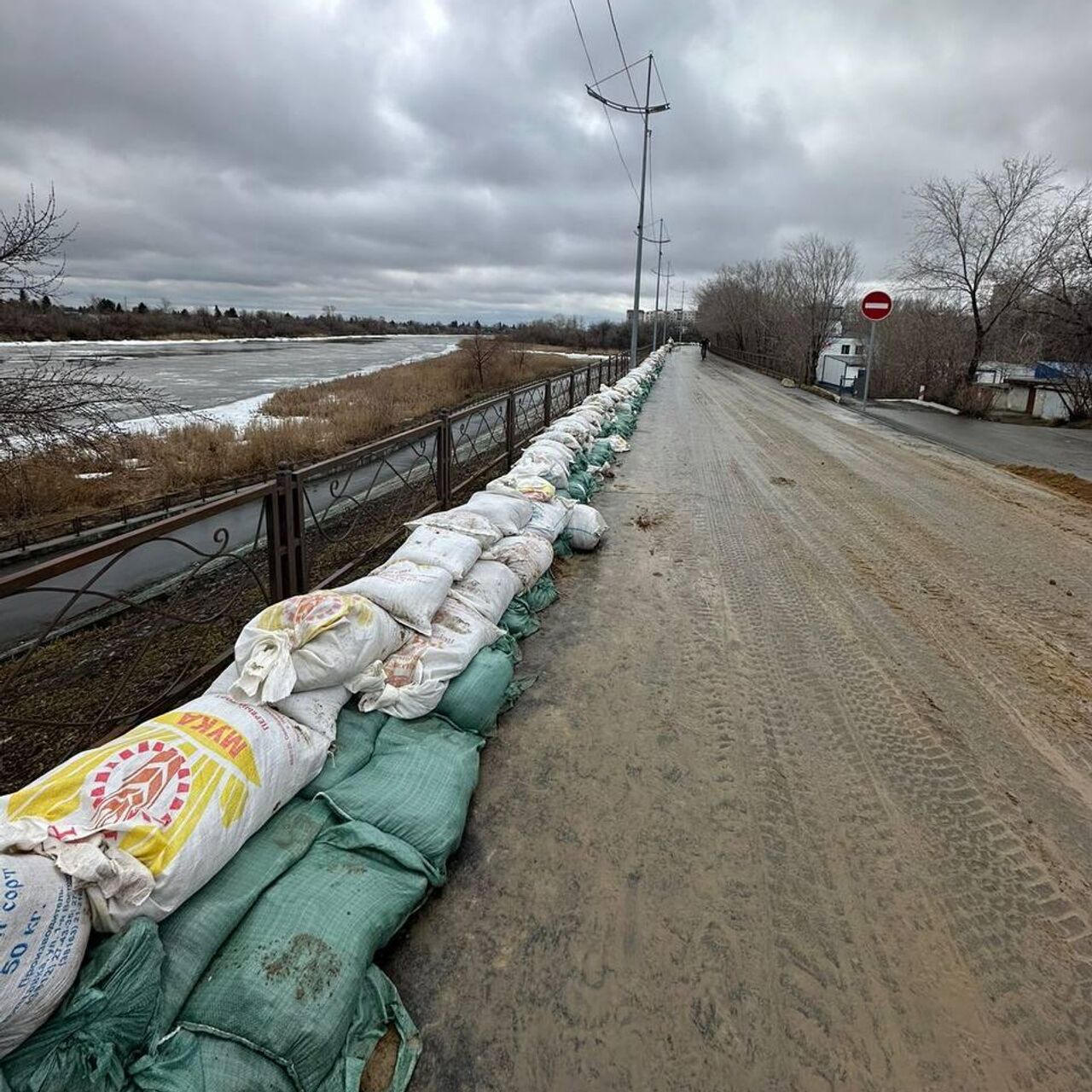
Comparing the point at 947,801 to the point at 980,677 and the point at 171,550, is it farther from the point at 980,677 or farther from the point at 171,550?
the point at 171,550

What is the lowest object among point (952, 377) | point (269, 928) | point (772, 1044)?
point (772, 1044)

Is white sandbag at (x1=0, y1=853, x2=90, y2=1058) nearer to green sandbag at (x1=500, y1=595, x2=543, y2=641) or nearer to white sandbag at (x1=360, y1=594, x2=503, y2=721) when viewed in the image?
white sandbag at (x1=360, y1=594, x2=503, y2=721)

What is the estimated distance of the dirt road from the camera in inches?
59.2

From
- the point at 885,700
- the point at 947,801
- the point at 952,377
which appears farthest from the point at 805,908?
the point at 952,377

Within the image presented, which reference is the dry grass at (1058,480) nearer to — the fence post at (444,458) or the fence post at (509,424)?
the fence post at (509,424)

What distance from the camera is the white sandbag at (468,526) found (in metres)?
3.73

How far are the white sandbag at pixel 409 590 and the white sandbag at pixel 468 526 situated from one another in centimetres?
65

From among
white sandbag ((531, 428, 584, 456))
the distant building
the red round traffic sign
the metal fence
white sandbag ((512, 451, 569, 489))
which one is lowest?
the metal fence

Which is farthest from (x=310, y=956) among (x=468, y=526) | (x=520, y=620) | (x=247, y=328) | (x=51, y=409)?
(x=247, y=328)

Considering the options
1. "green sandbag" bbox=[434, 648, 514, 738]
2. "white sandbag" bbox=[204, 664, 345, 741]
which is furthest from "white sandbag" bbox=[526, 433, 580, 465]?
"white sandbag" bbox=[204, 664, 345, 741]

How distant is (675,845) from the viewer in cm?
207

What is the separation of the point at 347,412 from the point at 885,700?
1542cm

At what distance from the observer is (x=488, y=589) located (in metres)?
3.37

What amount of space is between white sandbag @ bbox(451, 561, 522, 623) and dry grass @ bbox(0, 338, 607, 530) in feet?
14.4
